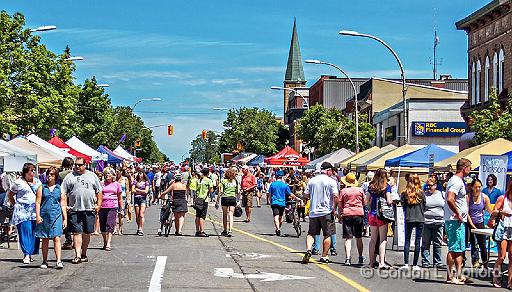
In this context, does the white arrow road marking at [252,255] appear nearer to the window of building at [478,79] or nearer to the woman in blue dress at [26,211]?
the woman in blue dress at [26,211]

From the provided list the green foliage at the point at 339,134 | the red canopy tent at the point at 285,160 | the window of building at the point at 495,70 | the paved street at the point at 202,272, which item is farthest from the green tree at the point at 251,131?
the paved street at the point at 202,272

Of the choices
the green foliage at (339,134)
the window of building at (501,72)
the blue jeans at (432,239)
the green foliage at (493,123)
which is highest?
the window of building at (501,72)

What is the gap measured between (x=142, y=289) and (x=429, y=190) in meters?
6.20

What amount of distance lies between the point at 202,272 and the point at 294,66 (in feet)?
529

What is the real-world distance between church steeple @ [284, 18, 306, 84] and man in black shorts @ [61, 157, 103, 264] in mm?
158650

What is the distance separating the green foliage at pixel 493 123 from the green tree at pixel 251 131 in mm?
73812

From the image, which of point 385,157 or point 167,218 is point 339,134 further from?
point 167,218

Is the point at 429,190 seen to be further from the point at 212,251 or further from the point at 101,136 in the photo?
the point at 101,136

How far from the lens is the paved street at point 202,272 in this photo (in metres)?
13.0

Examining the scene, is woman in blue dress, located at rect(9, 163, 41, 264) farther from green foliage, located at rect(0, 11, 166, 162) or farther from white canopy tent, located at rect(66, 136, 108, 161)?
white canopy tent, located at rect(66, 136, 108, 161)

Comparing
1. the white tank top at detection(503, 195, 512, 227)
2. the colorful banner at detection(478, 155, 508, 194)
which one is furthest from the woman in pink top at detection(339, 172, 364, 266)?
the colorful banner at detection(478, 155, 508, 194)

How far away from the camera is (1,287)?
41.2 ft

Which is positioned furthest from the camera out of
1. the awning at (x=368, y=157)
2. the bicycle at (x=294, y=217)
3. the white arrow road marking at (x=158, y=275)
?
the awning at (x=368, y=157)

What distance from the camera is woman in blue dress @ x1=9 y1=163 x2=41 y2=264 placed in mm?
16125
